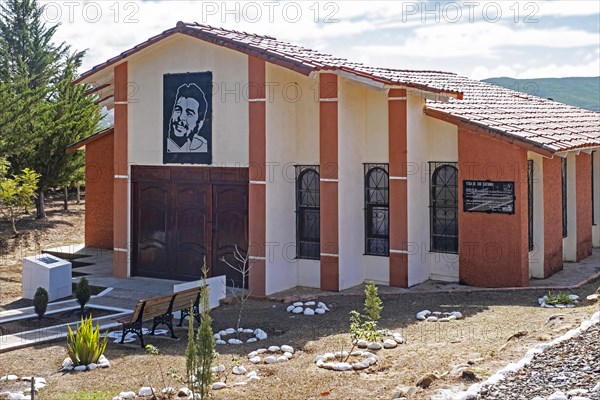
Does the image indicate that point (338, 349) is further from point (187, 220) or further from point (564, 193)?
point (564, 193)

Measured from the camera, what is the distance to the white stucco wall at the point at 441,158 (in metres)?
15.8

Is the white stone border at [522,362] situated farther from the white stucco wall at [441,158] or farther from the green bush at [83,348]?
the white stucco wall at [441,158]

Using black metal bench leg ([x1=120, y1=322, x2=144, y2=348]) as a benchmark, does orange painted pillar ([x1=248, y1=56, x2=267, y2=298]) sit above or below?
above

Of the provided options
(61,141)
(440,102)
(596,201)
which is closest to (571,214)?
(596,201)

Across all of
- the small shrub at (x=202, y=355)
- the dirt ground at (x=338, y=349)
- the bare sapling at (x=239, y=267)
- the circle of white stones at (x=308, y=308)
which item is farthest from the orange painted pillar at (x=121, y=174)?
the small shrub at (x=202, y=355)

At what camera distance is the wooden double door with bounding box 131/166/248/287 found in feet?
52.7

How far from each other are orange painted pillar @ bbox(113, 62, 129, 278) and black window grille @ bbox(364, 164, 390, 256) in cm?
552

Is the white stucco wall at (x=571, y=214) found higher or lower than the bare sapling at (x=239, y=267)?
higher

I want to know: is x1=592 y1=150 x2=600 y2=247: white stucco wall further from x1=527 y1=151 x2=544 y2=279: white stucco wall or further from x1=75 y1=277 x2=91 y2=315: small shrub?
x1=75 y1=277 x2=91 y2=315: small shrub

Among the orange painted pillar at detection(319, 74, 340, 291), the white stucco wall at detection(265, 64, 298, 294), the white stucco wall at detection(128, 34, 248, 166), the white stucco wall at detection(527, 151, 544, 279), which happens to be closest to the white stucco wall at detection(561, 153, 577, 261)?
the white stucco wall at detection(527, 151, 544, 279)

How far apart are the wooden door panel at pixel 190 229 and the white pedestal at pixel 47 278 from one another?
2357 mm

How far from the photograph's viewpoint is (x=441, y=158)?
625 inches

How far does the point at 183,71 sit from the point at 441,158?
5832mm

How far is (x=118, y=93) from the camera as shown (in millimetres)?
17344
